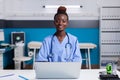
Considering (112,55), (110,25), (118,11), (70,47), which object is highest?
(118,11)

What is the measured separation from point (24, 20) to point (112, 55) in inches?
88.5

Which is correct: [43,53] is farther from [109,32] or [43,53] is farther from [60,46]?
[109,32]

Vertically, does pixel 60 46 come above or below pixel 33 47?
above

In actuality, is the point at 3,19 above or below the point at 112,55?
above

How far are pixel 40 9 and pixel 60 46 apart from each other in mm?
3067

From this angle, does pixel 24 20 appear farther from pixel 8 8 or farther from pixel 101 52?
pixel 101 52

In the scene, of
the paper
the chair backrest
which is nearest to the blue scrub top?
the paper

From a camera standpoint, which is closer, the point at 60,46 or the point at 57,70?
the point at 57,70

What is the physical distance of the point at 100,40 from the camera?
16.4 feet

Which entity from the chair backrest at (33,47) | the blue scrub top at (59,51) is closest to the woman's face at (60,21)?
the blue scrub top at (59,51)

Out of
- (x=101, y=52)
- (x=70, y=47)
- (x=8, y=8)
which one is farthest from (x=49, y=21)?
(x=70, y=47)

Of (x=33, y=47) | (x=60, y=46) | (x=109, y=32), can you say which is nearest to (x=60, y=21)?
(x=60, y=46)

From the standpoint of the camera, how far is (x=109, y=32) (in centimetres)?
495

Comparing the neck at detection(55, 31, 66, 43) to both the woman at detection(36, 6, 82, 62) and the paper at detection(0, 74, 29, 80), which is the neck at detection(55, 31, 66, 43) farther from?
the paper at detection(0, 74, 29, 80)
